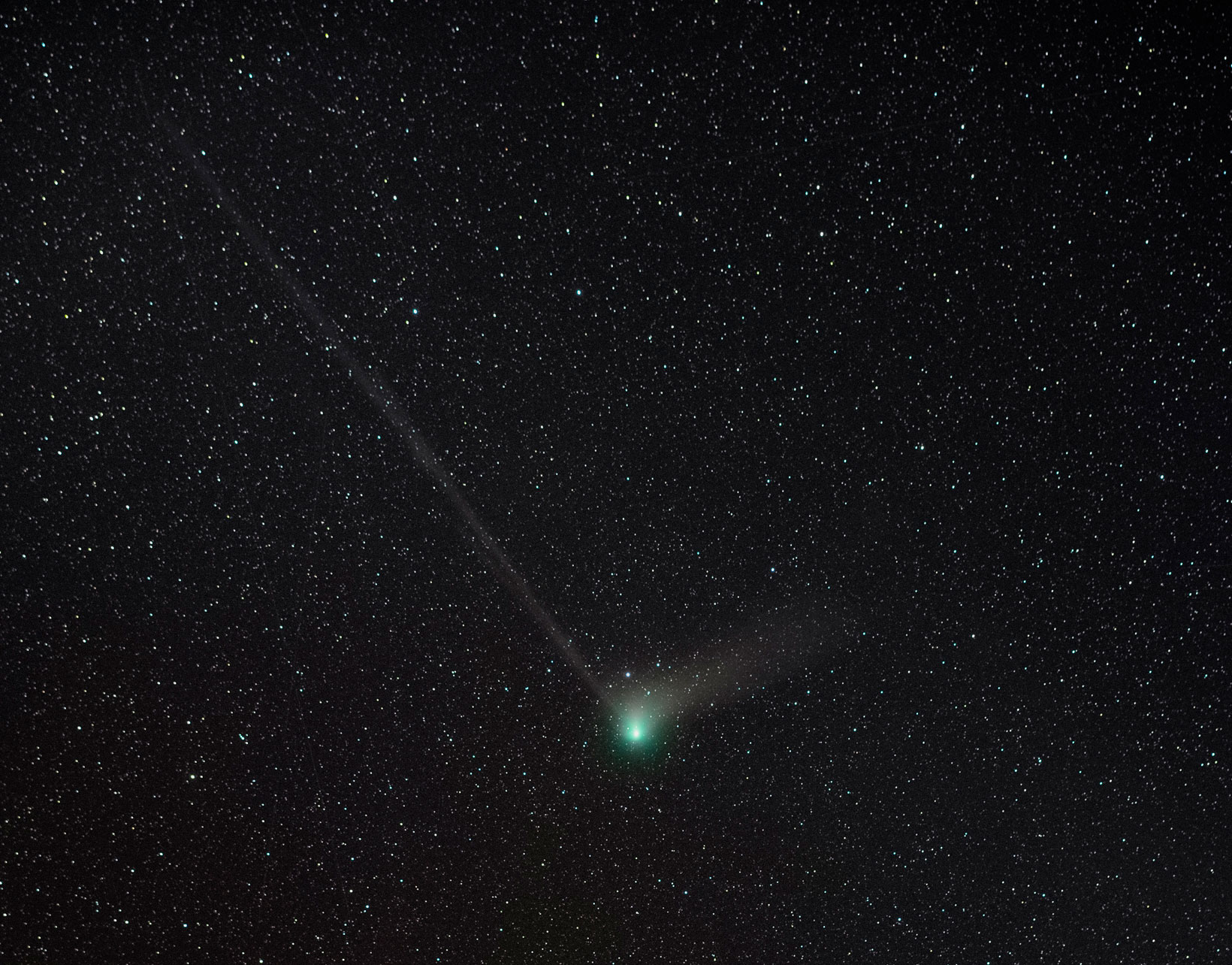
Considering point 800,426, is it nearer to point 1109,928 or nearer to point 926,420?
point 926,420

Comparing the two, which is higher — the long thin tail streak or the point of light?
the long thin tail streak

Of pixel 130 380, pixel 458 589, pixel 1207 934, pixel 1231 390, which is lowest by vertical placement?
pixel 1207 934

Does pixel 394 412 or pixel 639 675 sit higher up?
pixel 394 412

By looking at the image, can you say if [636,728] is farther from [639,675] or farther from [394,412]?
[394,412]

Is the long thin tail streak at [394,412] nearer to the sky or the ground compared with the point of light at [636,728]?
nearer to the sky

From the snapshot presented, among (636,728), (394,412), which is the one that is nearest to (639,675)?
(636,728)

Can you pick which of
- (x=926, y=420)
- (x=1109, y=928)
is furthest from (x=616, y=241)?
(x=1109, y=928)

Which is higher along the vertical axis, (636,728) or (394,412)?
(394,412)

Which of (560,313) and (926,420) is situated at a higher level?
(560,313)
